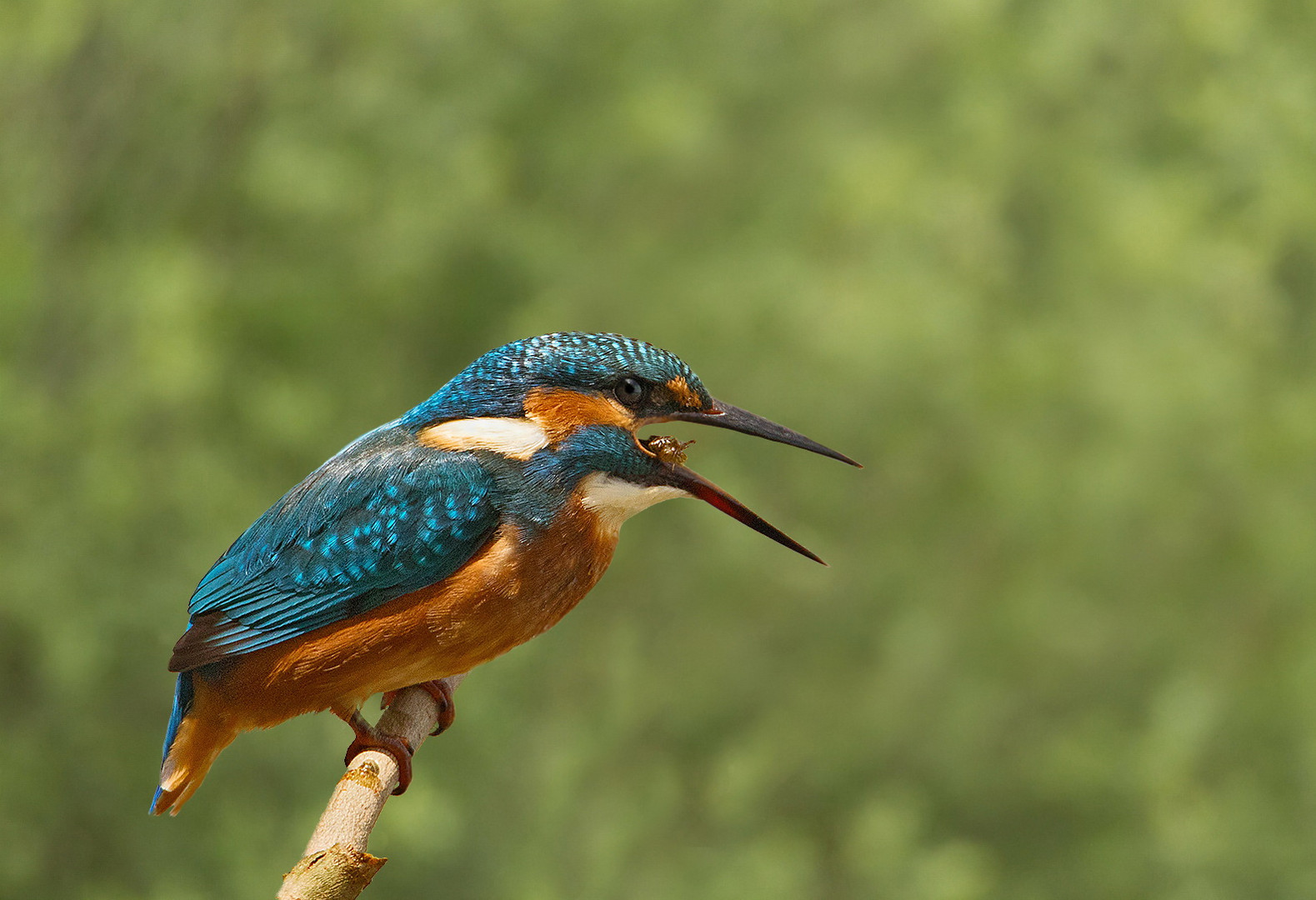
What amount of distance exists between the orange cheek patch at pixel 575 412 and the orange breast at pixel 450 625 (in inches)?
4.8

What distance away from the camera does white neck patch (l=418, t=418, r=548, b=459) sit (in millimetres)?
2066

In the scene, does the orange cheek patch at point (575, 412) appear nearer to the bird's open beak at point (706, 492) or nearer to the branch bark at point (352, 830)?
the bird's open beak at point (706, 492)

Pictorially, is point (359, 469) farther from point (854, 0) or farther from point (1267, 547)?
point (1267, 547)

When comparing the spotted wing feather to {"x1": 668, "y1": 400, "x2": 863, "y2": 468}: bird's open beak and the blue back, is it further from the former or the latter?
{"x1": 668, "y1": 400, "x2": 863, "y2": 468}: bird's open beak

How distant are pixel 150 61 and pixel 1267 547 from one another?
8.67 meters

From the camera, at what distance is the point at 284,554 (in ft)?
7.02

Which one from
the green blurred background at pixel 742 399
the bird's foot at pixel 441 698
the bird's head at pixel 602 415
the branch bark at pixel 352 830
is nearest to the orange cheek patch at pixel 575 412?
the bird's head at pixel 602 415

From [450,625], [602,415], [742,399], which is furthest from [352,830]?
[742,399]

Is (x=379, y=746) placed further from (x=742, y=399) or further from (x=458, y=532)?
(x=742, y=399)

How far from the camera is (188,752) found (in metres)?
2.19

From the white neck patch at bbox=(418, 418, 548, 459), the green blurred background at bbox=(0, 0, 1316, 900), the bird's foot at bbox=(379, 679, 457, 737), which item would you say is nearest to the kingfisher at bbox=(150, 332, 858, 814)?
the white neck patch at bbox=(418, 418, 548, 459)

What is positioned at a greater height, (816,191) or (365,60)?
(816,191)

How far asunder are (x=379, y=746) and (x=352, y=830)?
436 millimetres

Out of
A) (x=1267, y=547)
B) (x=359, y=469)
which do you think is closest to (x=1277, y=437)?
(x=1267, y=547)
